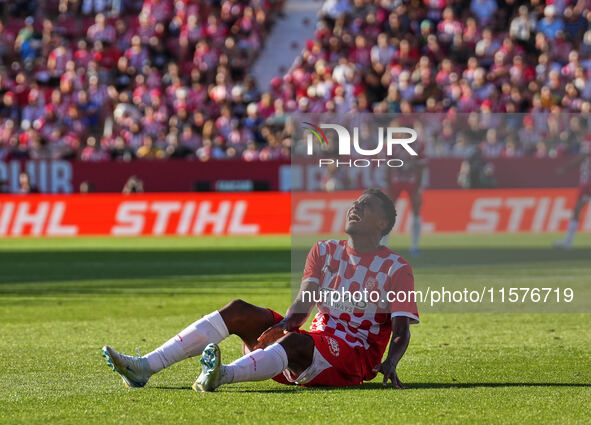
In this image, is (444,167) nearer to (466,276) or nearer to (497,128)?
(497,128)

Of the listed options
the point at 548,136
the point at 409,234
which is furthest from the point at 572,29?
the point at 409,234

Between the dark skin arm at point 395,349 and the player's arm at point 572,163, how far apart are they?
13374 millimetres

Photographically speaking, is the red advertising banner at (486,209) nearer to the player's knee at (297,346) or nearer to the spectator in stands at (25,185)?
the player's knee at (297,346)

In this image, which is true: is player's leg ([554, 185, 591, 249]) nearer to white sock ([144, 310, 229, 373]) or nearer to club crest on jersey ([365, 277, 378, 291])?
club crest on jersey ([365, 277, 378, 291])

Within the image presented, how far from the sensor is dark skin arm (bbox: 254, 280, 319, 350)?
742 centimetres

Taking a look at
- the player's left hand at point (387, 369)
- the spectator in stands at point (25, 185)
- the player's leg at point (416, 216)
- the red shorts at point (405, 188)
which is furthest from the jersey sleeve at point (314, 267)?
the spectator in stands at point (25, 185)

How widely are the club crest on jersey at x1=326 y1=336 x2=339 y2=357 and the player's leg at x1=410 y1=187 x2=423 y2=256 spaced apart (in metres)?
6.63

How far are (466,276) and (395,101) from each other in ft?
48.9

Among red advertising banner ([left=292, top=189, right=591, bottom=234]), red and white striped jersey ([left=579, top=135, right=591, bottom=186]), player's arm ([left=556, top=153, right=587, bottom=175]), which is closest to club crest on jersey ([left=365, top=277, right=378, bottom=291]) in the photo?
red advertising banner ([left=292, top=189, right=591, bottom=234])

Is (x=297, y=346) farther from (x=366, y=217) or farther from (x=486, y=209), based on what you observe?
(x=486, y=209)

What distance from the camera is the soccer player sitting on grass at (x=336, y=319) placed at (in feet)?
24.2

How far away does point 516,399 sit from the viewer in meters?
7.27

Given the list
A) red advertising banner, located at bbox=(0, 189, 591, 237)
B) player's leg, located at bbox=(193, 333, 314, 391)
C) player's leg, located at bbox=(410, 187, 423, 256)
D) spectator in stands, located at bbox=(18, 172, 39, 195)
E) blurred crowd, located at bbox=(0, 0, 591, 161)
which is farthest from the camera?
blurred crowd, located at bbox=(0, 0, 591, 161)

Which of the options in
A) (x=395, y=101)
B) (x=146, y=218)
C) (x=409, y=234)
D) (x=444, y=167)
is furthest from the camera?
(x=395, y=101)
